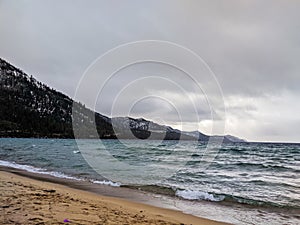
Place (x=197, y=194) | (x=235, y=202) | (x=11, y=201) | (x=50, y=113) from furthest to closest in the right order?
(x=50, y=113) → (x=197, y=194) → (x=235, y=202) → (x=11, y=201)

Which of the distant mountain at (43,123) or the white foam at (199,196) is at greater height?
the distant mountain at (43,123)

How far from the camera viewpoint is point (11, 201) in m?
7.72

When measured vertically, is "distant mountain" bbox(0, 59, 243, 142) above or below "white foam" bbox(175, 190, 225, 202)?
above

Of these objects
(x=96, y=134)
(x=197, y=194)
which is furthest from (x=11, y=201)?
(x=96, y=134)

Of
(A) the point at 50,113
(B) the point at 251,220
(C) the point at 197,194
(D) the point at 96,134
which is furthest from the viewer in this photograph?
(A) the point at 50,113

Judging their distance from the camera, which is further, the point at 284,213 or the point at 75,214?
the point at 284,213

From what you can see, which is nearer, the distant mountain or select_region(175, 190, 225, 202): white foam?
select_region(175, 190, 225, 202): white foam

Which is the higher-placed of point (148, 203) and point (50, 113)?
point (50, 113)

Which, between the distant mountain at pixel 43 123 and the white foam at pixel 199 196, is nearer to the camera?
the white foam at pixel 199 196

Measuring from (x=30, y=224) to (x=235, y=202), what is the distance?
354 inches

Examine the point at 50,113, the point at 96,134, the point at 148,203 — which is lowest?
the point at 148,203

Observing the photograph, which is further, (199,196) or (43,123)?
(43,123)

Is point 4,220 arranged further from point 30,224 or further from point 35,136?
point 35,136

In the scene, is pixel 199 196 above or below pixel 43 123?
below
